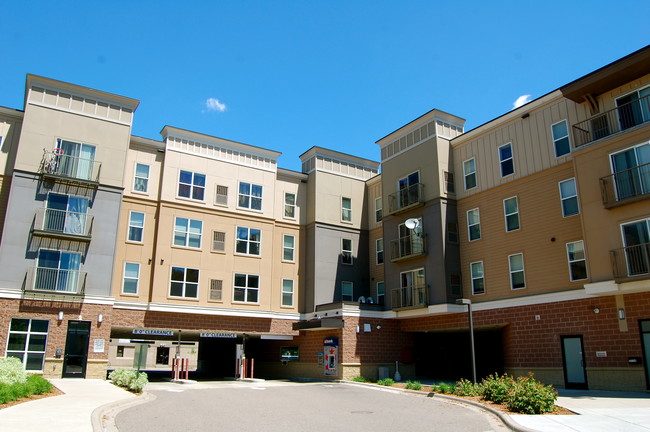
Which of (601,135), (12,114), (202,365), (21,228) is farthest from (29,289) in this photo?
Answer: (601,135)

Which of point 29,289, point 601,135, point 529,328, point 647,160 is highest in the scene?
point 601,135

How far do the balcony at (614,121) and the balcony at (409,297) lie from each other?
1056cm

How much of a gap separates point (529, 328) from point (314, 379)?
12626 mm

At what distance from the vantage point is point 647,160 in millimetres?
19391

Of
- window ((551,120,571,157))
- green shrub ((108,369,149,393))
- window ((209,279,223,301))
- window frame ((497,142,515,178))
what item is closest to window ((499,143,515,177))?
window frame ((497,142,515,178))

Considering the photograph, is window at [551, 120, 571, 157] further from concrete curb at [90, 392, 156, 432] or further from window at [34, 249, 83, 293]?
window at [34, 249, 83, 293]

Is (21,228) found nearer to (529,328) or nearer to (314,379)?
(314,379)

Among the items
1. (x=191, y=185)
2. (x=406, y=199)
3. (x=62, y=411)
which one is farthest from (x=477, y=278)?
(x=62, y=411)

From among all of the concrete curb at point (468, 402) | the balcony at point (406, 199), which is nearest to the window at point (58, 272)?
the concrete curb at point (468, 402)

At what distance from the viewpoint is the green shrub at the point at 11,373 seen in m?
15.6

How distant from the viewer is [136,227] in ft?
95.1

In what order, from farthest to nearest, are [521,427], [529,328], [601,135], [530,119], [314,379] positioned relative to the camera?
[314,379] → [530,119] → [529,328] → [601,135] → [521,427]

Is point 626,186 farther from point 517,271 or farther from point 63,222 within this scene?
point 63,222

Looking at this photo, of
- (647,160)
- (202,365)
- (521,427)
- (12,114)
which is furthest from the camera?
(202,365)
